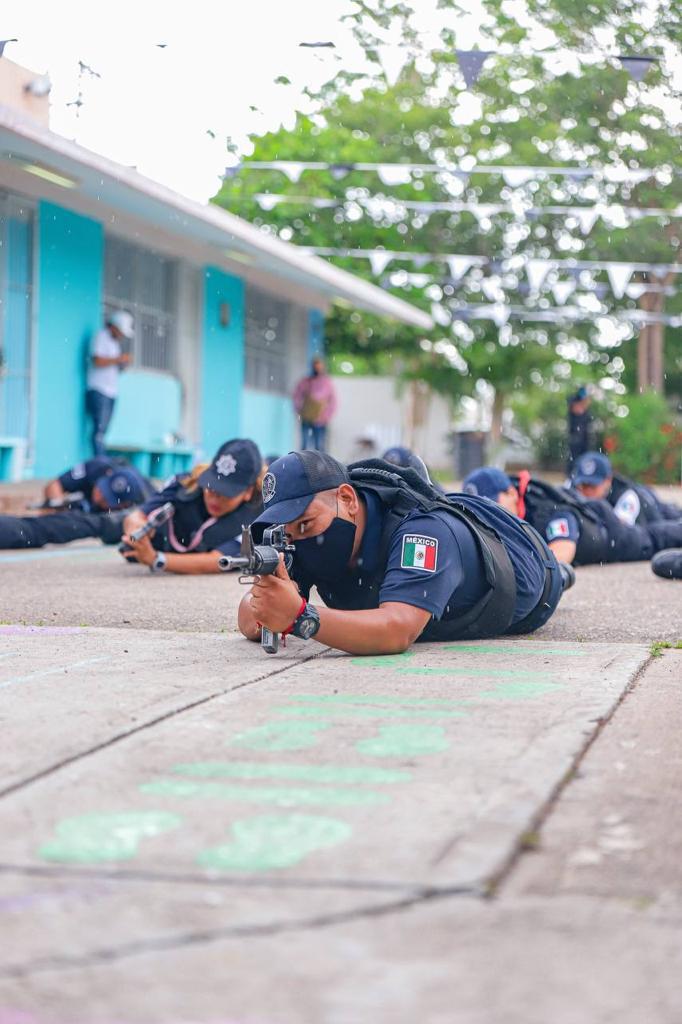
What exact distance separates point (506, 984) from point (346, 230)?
27.5 meters

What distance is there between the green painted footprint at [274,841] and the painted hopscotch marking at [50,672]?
161cm

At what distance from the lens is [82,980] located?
196cm

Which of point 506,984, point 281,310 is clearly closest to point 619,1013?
point 506,984

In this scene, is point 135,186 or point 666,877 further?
point 135,186

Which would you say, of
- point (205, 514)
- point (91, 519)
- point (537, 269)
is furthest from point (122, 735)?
point (537, 269)

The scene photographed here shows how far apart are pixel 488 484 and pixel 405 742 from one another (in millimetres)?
4356

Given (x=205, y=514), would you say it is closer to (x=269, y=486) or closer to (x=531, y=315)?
(x=269, y=486)

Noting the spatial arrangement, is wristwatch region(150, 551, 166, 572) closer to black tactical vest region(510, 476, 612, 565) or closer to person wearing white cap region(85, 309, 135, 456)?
black tactical vest region(510, 476, 612, 565)

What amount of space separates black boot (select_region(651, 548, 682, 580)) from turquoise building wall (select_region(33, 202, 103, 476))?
753 centimetres

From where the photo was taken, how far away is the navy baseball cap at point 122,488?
9.77 m

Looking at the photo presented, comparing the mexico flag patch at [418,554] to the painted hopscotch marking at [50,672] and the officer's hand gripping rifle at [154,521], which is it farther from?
the officer's hand gripping rifle at [154,521]

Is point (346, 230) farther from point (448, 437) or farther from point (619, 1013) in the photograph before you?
point (619, 1013)

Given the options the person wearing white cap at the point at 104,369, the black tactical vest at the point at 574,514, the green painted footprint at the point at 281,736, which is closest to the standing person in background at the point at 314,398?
the person wearing white cap at the point at 104,369

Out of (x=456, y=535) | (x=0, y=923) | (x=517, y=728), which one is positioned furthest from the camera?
(x=456, y=535)
